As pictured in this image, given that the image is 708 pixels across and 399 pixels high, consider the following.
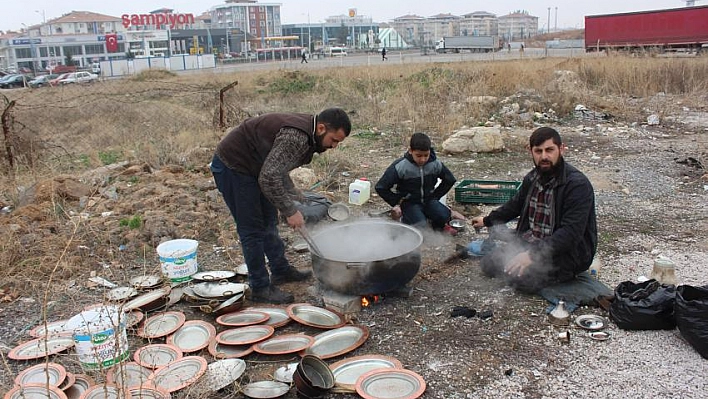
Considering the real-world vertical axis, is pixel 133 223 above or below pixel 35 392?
above

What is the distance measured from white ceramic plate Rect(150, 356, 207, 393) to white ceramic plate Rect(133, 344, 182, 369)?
3.5 inches

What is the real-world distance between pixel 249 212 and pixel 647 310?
261 centimetres

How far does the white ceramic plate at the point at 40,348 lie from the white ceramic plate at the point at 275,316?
1169 millimetres

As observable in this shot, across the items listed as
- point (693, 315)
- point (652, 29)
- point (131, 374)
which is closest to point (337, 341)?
point (131, 374)

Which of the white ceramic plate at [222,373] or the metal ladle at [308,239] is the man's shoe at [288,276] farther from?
the white ceramic plate at [222,373]

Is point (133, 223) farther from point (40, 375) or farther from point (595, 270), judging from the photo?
point (595, 270)

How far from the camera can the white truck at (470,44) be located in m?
43.5

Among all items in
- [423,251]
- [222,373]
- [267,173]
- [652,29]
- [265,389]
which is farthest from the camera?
[652,29]

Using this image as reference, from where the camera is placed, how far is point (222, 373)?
2900mm

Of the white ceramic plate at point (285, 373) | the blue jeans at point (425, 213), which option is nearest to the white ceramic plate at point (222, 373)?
the white ceramic plate at point (285, 373)

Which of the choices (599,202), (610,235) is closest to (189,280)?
(610,235)

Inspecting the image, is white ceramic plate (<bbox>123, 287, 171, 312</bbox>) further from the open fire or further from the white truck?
the white truck

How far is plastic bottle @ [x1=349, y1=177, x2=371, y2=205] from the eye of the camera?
591cm

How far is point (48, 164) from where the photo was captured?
23.9 ft
